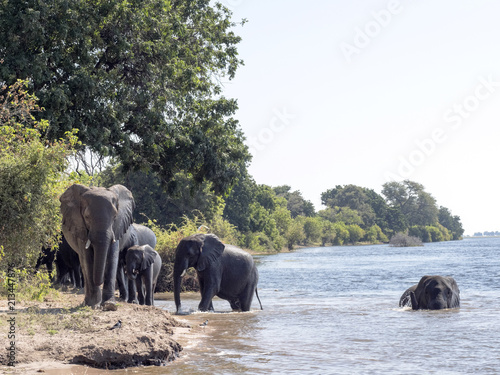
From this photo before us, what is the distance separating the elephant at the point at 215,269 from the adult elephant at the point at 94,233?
344 centimetres

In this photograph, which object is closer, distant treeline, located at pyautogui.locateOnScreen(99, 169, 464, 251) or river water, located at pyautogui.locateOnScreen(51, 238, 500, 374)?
river water, located at pyautogui.locateOnScreen(51, 238, 500, 374)

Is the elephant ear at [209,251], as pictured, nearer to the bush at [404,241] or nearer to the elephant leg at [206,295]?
the elephant leg at [206,295]

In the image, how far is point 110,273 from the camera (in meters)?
11.9

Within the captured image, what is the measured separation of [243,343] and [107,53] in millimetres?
11581

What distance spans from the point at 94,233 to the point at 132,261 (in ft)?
9.52

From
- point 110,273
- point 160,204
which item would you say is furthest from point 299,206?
point 110,273

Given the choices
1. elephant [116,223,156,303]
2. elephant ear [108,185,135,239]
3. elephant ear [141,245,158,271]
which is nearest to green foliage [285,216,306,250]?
elephant [116,223,156,303]

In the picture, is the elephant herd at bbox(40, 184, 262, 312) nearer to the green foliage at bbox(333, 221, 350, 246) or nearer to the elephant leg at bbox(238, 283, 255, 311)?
the elephant leg at bbox(238, 283, 255, 311)

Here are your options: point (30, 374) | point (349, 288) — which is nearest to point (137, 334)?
point (30, 374)

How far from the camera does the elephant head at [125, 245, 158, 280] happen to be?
551 inches

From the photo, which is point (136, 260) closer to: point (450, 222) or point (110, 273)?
point (110, 273)

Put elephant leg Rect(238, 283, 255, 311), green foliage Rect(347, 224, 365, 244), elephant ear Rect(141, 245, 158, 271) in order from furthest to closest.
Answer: green foliage Rect(347, 224, 365, 244)
elephant leg Rect(238, 283, 255, 311)
elephant ear Rect(141, 245, 158, 271)

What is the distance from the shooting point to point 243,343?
11.2 m

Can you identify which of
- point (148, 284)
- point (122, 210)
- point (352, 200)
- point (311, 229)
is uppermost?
point (352, 200)
